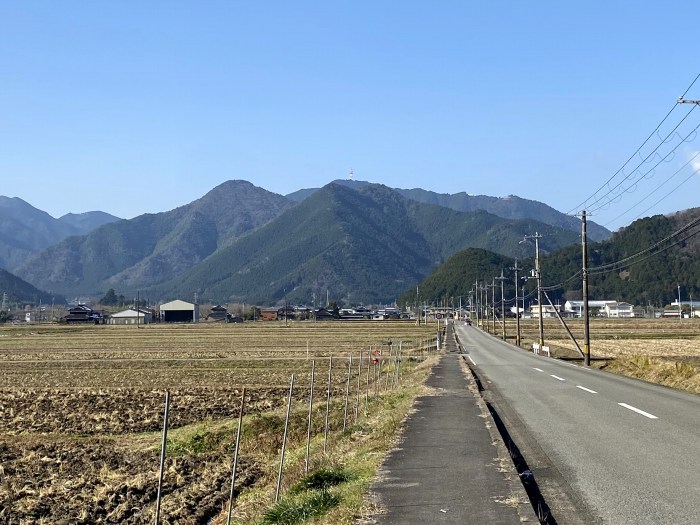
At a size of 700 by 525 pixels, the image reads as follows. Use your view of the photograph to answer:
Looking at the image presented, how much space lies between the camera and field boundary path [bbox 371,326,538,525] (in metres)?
7.64

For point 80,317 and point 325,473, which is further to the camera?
point 80,317

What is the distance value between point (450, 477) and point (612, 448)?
3.39m

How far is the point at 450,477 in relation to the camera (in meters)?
9.52

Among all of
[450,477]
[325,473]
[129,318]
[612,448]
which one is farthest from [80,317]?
[450,477]

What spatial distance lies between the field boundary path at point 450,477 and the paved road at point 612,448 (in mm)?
471

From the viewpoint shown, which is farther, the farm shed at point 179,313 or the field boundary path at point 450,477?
the farm shed at point 179,313

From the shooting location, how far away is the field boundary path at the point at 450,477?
Answer: 764cm

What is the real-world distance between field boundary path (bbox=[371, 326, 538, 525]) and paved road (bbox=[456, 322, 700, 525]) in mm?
471

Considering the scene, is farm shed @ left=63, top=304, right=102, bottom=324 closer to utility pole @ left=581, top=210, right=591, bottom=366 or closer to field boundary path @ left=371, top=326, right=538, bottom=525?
utility pole @ left=581, top=210, right=591, bottom=366

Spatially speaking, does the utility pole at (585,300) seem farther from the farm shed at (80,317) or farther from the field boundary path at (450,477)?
the farm shed at (80,317)

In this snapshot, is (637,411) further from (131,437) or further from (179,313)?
(179,313)

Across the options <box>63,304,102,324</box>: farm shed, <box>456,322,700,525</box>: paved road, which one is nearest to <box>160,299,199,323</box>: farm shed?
<box>63,304,102,324</box>: farm shed

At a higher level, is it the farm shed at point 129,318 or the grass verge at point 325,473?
the farm shed at point 129,318

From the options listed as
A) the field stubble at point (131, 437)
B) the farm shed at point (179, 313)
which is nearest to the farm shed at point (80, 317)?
the farm shed at point (179, 313)
